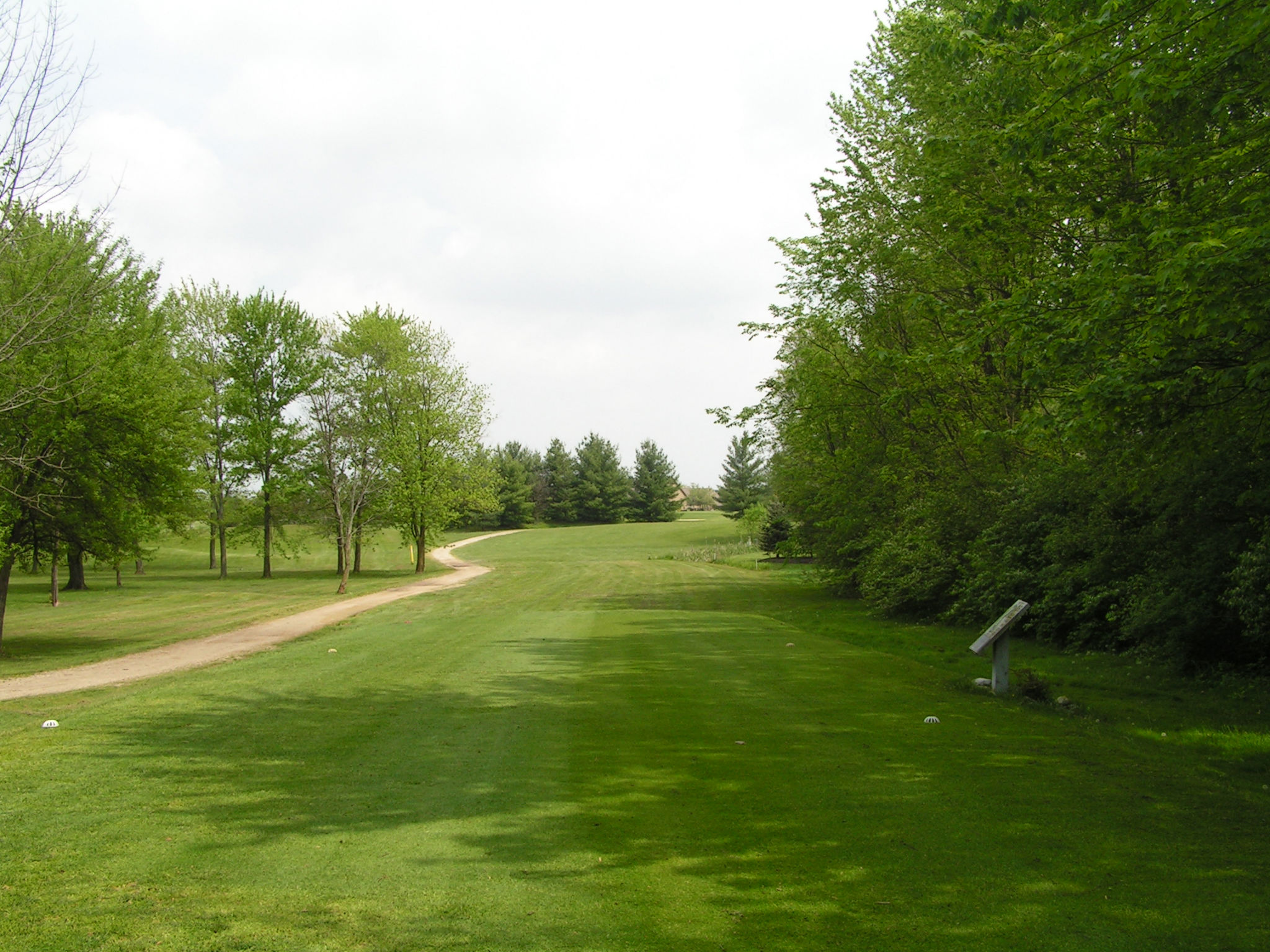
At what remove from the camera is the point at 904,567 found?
68.4 ft

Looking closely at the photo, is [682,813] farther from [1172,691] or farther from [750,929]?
[1172,691]

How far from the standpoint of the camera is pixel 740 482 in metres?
93.7

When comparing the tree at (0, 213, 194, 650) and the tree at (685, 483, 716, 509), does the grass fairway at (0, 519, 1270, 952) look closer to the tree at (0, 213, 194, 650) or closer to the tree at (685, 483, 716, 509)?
the tree at (0, 213, 194, 650)

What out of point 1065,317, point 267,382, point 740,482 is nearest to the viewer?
point 1065,317

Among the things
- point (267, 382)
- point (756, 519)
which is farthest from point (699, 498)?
point (267, 382)

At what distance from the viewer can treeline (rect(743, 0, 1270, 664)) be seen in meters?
8.00

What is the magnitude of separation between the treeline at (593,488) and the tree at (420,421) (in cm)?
5099

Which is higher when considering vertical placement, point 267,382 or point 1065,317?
point 267,382

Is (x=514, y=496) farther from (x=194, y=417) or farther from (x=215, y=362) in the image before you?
(x=194, y=417)

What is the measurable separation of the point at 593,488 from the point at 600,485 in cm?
184

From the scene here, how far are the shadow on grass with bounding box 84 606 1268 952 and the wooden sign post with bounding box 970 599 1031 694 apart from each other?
71 cm

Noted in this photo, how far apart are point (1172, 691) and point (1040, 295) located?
545 cm

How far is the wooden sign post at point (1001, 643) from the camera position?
10.4 meters

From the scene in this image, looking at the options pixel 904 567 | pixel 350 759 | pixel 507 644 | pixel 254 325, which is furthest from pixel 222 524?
pixel 350 759
